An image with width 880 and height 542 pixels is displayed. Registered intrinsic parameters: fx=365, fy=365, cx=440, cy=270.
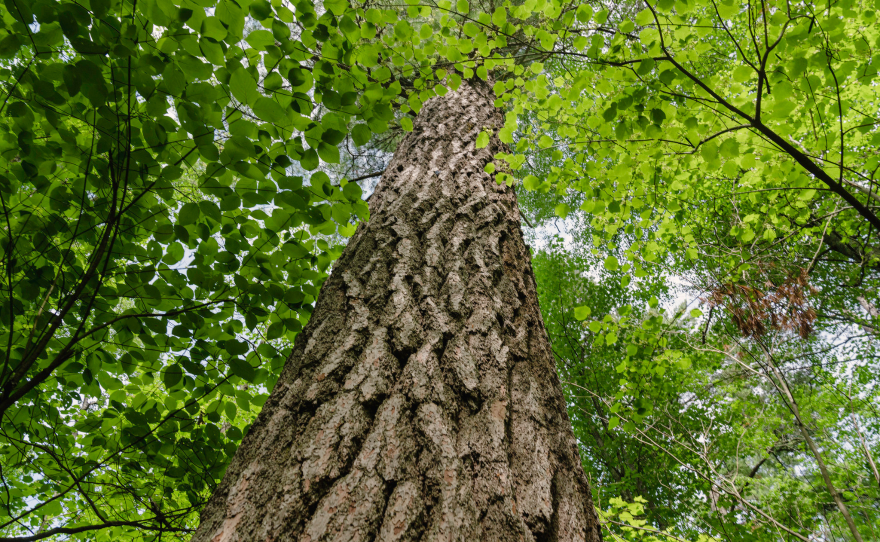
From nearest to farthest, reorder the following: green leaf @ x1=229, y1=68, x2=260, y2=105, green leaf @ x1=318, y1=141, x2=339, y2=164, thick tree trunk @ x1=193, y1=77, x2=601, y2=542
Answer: thick tree trunk @ x1=193, y1=77, x2=601, y2=542 < green leaf @ x1=229, y1=68, x2=260, y2=105 < green leaf @ x1=318, y1=141, x2=339, y2=164

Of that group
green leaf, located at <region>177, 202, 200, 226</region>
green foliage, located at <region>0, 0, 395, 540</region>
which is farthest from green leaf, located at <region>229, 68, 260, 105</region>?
green leaf, located at <region>177, 202, 200, 226</region>

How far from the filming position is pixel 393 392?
1.07 metres

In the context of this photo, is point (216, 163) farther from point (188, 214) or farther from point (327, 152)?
point (327, 152)

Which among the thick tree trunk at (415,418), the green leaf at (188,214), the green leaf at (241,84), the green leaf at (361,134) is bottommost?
the thick tree trunk at (415,418)


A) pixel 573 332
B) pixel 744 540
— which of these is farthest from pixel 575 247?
pixel 744 540

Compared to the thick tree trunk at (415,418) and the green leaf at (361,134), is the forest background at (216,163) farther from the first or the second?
the thick tree trunk at (415,418)

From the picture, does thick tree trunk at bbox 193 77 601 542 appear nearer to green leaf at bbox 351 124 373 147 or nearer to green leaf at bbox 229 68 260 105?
green leaf at bbox 351 124 373 147

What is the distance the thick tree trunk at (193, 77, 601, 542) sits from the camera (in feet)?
2.73

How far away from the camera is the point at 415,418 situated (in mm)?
996

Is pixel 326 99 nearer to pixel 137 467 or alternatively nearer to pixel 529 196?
pixel 137 467

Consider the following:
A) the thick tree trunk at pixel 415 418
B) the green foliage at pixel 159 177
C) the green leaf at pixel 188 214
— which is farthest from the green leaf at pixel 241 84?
the thick tree trunk at pixel 415 418

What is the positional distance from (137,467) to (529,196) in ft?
28.5

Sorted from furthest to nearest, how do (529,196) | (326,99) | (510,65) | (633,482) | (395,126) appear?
(529,196) → (633,482) → (395,126) → (510,65) → (326,99)

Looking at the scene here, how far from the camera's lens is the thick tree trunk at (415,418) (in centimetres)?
83
